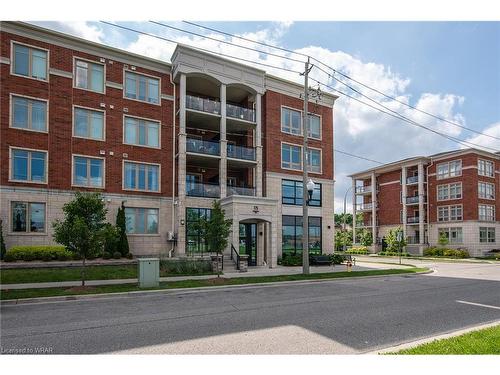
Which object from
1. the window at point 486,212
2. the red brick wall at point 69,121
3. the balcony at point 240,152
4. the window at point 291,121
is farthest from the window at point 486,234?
the red brick wall at point 69,121

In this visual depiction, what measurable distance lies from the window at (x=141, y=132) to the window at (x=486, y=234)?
40702 mm

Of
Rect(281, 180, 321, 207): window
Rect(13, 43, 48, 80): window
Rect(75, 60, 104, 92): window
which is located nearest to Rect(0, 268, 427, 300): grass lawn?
Rect(281, 180, 321, 207): window

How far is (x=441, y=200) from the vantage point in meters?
48.2

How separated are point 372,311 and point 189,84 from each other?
71.2 ft

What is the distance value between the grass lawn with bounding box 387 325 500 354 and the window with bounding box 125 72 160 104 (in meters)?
22.7

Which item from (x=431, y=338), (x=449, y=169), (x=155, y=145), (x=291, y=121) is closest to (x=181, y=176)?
(x=155, y=145)

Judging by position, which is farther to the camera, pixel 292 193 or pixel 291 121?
pixel 291 121

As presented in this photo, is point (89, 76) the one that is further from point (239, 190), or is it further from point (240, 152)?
point (239, 190)

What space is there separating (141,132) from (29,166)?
6.94 meters

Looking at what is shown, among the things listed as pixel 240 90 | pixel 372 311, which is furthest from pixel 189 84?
pixel 372 311

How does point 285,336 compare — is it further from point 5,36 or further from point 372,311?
point 5,36

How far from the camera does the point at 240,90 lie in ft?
91.8

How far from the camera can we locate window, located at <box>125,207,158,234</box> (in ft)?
76.7

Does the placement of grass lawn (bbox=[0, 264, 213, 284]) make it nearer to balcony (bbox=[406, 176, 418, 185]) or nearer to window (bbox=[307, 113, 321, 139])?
window (bbox=[307, 113, 321, 139])
